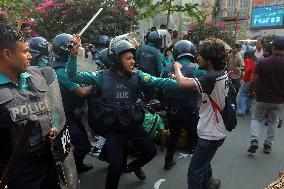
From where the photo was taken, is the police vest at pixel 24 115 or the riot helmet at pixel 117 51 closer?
→ the police vest at pixel 24 115

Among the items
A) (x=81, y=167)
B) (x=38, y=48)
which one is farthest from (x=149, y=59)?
(x=81, y=167)

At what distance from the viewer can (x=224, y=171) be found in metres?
5.52

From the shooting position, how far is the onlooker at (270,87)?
6027 mm

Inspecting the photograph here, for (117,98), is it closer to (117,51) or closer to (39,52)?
(117,51)

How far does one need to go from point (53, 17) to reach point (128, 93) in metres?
7.06

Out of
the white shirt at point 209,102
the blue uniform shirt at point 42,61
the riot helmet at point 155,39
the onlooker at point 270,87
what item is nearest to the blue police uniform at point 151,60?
the riot helmet at point 155,39

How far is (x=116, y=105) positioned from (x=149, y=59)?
332 cm

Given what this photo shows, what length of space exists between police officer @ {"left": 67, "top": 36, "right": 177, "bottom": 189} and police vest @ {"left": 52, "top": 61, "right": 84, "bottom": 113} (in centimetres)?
54

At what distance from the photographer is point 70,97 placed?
4625mm

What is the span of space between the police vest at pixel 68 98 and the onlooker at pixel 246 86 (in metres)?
5.56

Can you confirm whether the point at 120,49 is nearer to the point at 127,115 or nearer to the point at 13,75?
the point at 127,115

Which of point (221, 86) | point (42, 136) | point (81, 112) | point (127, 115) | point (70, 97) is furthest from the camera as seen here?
point (81, 112)

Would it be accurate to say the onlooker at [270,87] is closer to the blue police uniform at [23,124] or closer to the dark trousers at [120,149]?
the dark trousers at [120,149]

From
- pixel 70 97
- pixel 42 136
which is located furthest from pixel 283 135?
pixel 42 136
